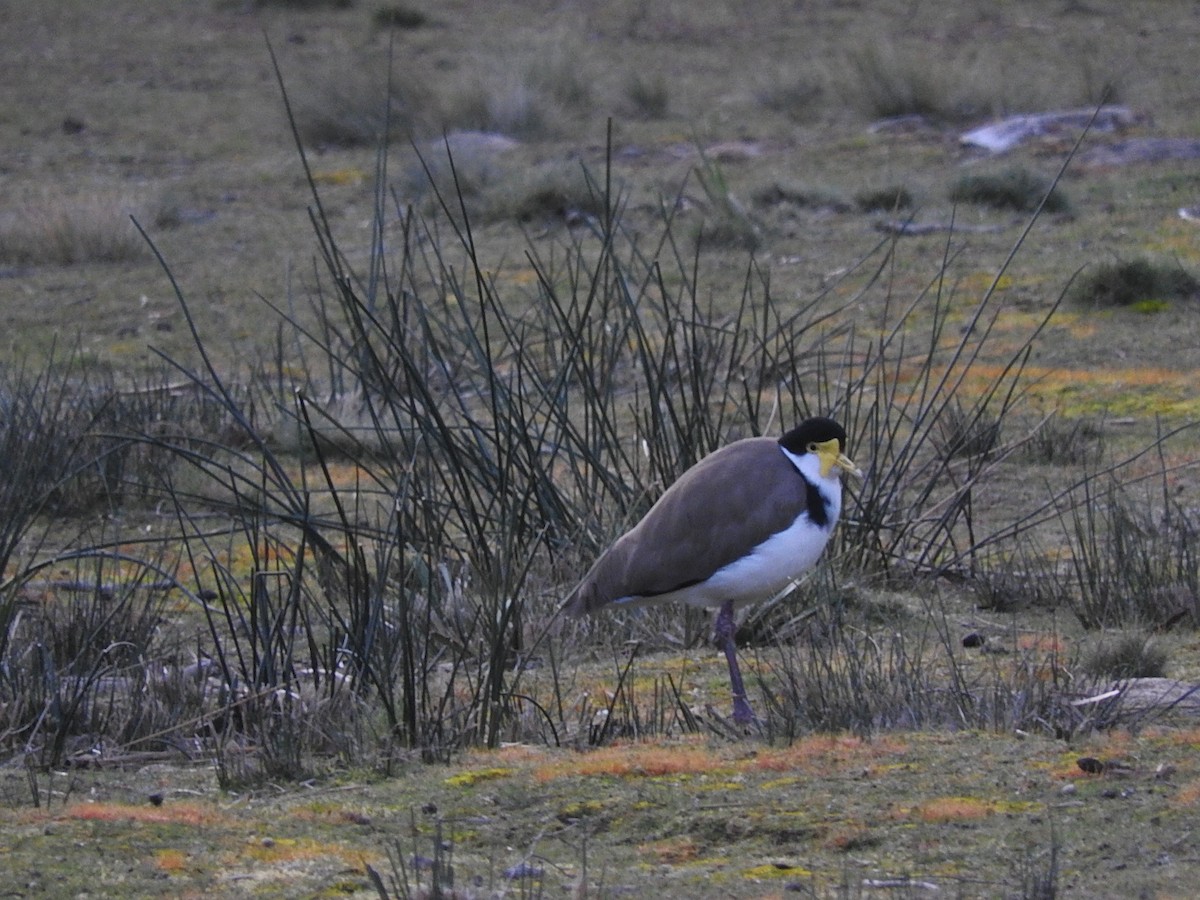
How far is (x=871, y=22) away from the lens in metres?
22.5

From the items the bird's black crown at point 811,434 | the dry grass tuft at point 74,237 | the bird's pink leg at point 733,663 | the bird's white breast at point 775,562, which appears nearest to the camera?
the bird's pink leg at point 733,663

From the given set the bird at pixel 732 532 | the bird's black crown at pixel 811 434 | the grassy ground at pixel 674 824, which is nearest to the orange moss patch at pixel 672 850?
the grassy ground at pixel 674 824

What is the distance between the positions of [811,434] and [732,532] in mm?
343

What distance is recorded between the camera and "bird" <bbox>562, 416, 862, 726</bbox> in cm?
457

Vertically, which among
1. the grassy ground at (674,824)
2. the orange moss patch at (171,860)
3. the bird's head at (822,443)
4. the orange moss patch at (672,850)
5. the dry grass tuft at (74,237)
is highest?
the dry grass tuft at (74,237)

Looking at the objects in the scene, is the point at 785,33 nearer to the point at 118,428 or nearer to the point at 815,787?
the point at 118,428

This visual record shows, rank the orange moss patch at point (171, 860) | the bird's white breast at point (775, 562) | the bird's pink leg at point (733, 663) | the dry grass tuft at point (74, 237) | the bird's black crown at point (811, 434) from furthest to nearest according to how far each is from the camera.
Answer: the dry grass tuft at point (74, 237)
the bird's black crown at point (811, 434)
the bird's white breast at point (775, 562)
the bird's pink leg at point (733, 663)
the orange moss patch at point (171, 860)

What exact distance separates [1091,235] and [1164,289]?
1.47 metres

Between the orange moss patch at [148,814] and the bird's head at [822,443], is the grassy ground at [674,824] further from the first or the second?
the bird's head at [822,443]

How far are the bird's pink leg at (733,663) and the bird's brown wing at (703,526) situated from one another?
0.45 feet

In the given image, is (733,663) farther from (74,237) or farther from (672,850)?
(74,237)

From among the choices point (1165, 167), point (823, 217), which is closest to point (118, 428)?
point (823, 217)

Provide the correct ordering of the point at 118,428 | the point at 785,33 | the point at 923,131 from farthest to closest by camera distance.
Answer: the point at 785,33
the point at 923,131
the point at 118,428

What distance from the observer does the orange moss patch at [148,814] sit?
3.55 meters
